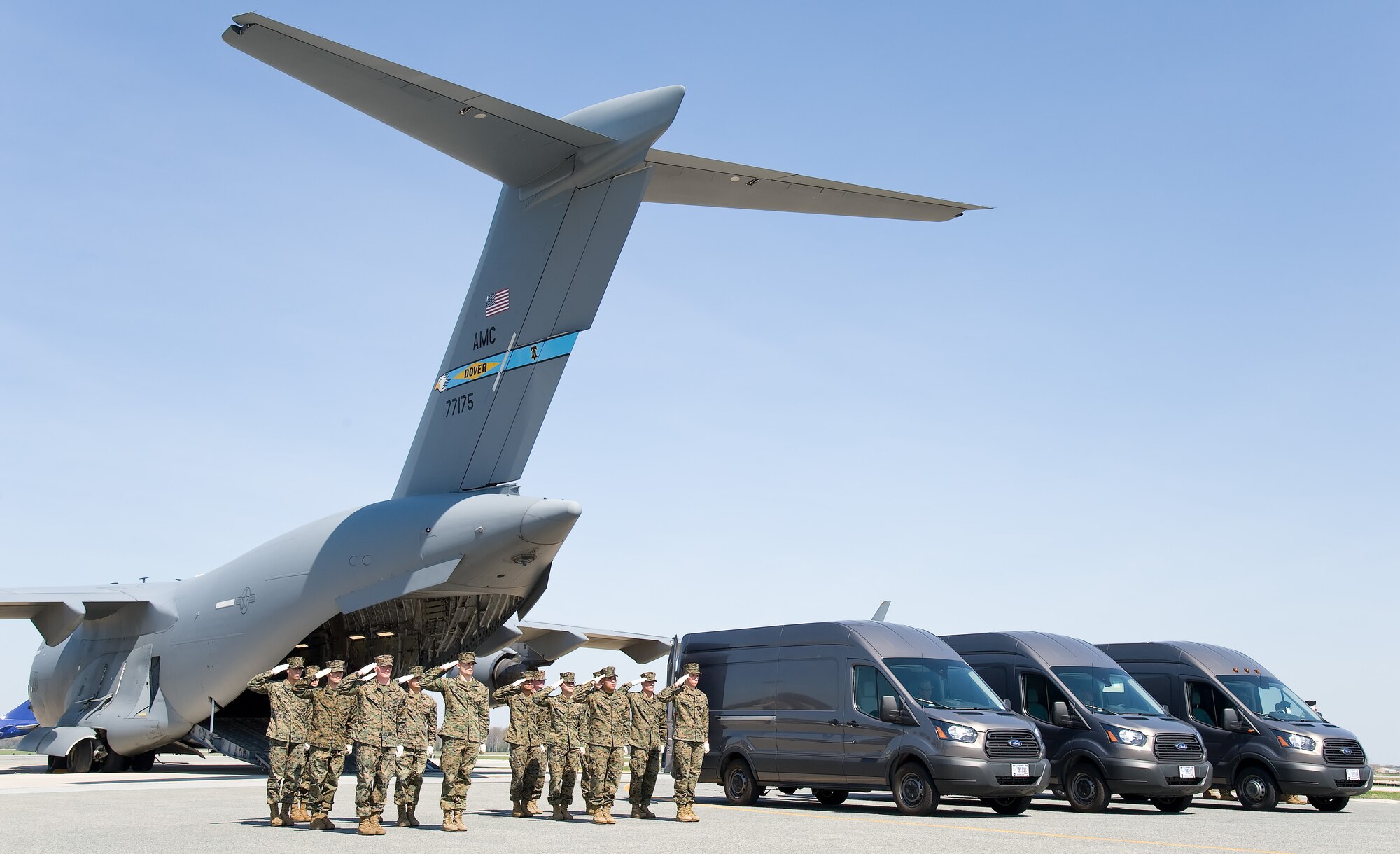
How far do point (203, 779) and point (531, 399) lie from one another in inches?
351

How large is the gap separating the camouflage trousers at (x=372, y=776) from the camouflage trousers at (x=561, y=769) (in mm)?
1870

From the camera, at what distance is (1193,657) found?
16219 mm

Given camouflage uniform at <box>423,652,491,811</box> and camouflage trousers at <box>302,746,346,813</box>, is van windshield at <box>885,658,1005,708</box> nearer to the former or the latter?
camouflage uniform at <box>423,652,491,811</box>

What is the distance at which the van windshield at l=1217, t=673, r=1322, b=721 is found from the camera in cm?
1560

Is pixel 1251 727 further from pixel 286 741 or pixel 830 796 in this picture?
pixel 286 741

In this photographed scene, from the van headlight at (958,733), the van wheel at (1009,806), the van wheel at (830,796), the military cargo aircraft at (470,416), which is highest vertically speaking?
the military cargo aircraft at (470,416)

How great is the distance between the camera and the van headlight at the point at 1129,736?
45.0ft

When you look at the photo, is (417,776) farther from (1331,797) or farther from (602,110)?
(1331,797)

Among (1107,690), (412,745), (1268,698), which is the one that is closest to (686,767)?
(412,745)

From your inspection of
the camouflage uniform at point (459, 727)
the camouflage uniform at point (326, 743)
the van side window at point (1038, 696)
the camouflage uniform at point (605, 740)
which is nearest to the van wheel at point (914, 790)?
the camouflage uniform at point (605, 740)

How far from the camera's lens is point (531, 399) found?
49.1 ft

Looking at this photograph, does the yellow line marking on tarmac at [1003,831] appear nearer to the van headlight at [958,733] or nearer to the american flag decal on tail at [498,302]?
the van headlight at [958,733]

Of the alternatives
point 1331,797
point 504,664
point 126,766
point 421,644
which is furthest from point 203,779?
point 1331,797

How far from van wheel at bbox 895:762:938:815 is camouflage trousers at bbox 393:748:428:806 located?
470cm
